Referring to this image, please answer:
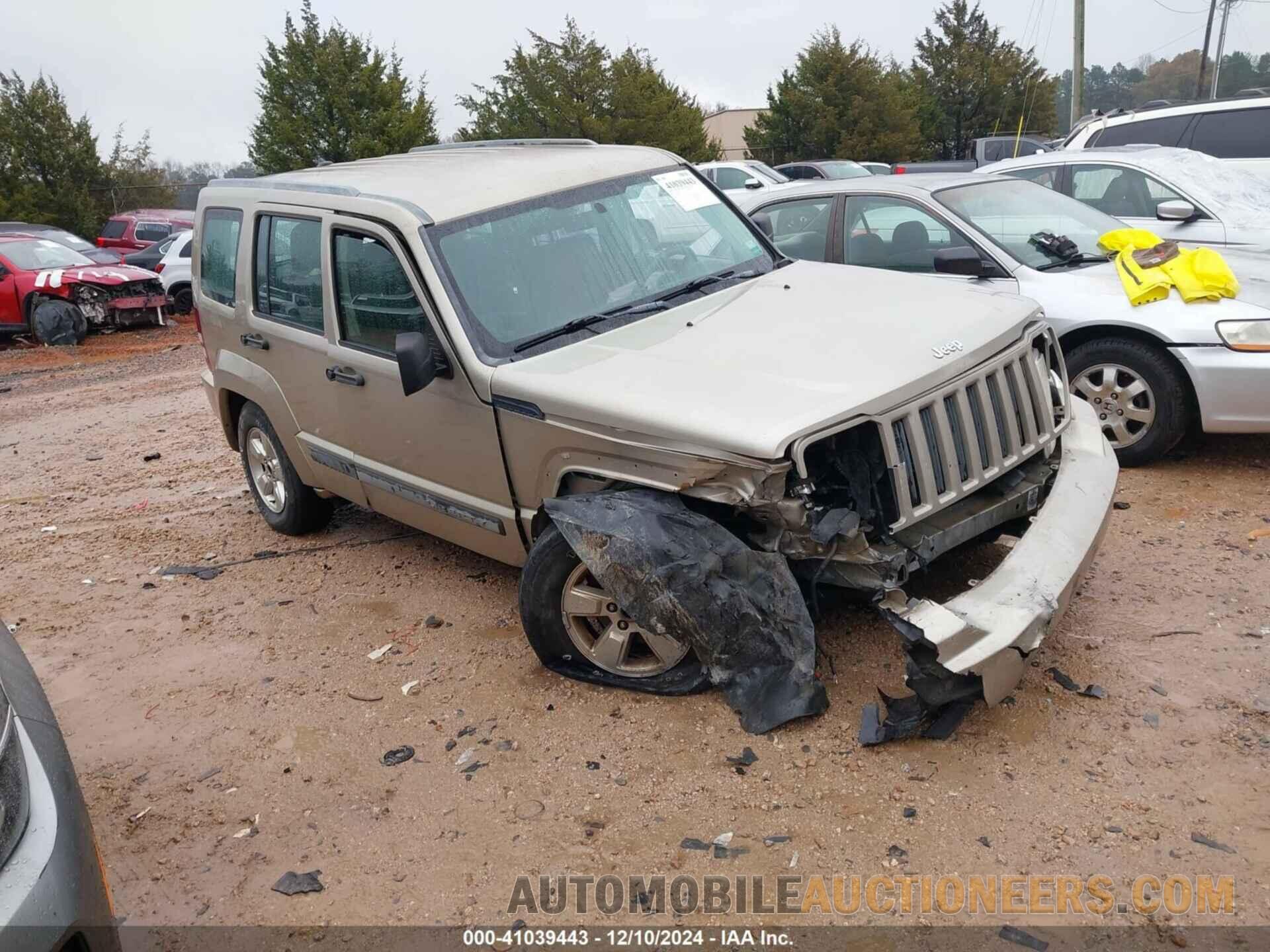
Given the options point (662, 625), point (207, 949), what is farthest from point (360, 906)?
point (662, 625)

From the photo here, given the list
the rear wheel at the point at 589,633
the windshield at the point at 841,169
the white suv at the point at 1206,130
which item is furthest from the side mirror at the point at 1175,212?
the windshield at the point at 841,169

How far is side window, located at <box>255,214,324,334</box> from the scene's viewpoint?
5066 millimetres

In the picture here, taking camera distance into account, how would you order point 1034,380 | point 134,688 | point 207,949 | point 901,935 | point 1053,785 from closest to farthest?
1. point 901,935
2. point 207,949
3. point 1053,785
4. point 1034,380
5. point 134,688

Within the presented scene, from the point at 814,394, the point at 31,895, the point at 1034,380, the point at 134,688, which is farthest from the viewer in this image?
the point at 134,688

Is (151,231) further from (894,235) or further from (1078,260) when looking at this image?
(1078,260)

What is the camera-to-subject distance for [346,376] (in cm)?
490

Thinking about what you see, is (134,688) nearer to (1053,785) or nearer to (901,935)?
(901,935)

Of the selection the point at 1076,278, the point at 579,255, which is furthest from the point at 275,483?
the point at 1076,278

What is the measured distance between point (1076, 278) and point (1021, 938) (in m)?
4.13

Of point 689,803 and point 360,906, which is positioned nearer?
point 360,906

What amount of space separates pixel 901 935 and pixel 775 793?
2.23 feet

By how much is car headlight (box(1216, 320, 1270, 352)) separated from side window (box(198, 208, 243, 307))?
5047mm

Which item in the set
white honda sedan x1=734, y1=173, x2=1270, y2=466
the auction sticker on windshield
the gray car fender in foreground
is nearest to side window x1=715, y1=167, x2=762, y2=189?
white honda sedan x1=734, y1=173, x2=1270, y2=466

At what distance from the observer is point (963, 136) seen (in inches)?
1538
